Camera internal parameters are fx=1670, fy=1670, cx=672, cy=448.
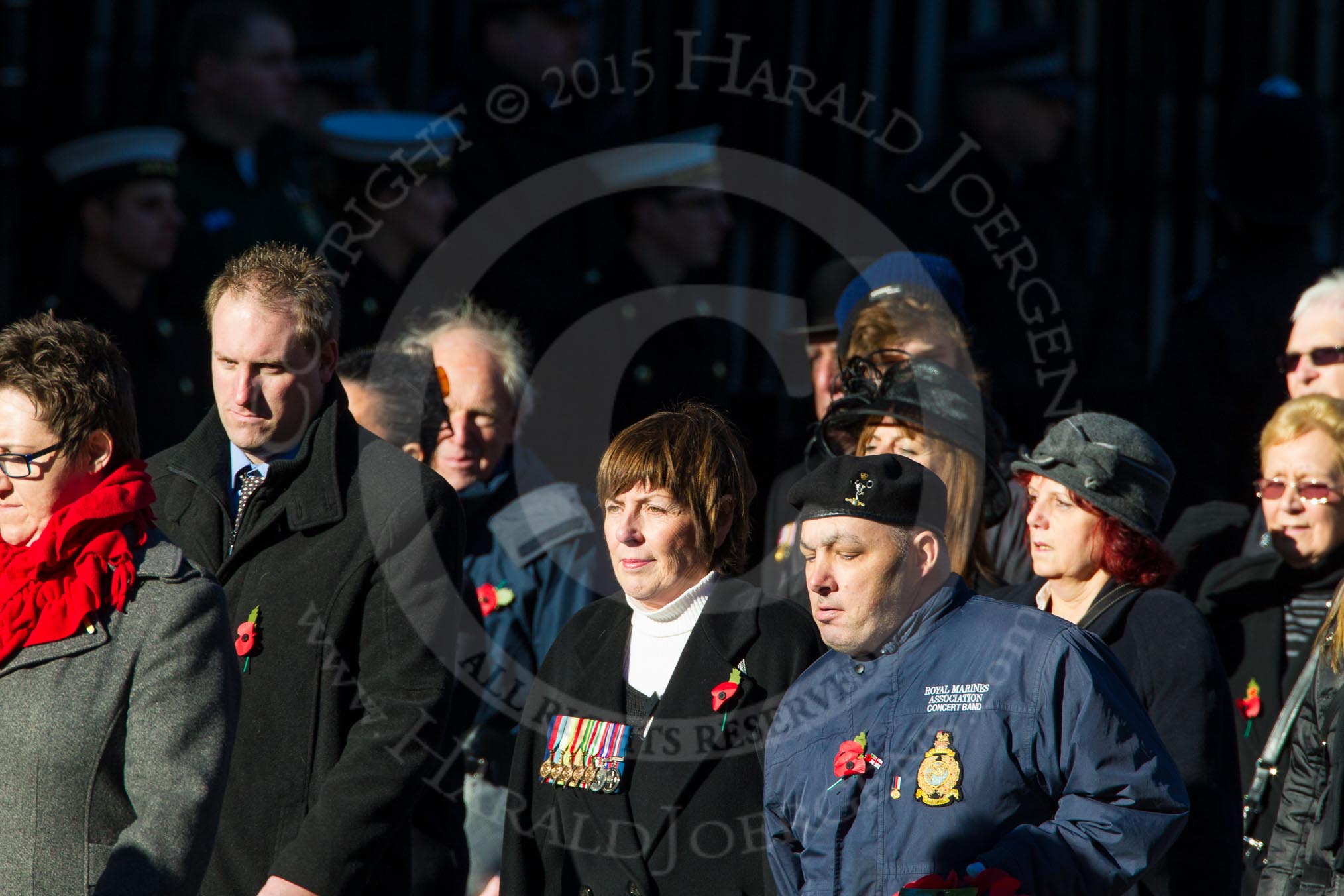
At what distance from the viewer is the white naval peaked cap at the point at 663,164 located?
639cm

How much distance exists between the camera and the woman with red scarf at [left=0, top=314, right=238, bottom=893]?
2828 mm

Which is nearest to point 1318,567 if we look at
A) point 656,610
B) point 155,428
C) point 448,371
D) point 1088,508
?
point 1088,508

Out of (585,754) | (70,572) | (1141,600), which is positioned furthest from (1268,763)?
(70,572)

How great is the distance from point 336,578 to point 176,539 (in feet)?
1.37

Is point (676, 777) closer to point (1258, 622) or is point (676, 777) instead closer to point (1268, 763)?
point (1268, 763)

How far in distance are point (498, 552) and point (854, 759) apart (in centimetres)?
179

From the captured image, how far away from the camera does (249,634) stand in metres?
3.58

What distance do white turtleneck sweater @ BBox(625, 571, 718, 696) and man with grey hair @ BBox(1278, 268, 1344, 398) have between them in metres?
2.24

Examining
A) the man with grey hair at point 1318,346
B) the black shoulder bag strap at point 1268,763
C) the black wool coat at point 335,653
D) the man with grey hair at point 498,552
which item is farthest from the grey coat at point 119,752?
the man with grey hair at point 1318,346

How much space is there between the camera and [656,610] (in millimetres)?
3623

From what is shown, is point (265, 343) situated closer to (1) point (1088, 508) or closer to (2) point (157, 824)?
(2) point (157, 824)

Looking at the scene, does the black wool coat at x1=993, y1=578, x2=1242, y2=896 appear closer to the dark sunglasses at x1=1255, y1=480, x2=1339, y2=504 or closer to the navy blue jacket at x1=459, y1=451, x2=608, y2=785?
the dark sunglasses at x1=1255, y1=480, x2=1339, y2=504

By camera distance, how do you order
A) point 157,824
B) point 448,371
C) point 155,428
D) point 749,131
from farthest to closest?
point 749,131 < point 155,428 < point 448,371 < point 157,824

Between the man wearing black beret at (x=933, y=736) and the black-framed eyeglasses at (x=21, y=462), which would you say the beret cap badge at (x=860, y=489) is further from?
the black-framed eyeglasses at (x=21, y=462)
